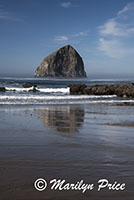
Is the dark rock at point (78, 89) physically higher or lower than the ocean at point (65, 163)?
higher

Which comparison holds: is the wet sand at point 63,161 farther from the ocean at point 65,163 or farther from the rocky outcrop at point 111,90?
the rocky outcrop at point 111,90

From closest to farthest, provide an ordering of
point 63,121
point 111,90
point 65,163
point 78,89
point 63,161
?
1. point 65,163
2. point 63,161
3. point 63,121
4. point 111,90
5. point 78,89

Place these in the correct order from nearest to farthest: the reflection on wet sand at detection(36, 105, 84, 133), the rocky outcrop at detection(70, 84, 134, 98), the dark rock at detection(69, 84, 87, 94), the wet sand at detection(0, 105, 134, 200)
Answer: the wet sand at detection(0, 105, 134, 200) < the reflection on wet sand at detection(36, 105, 84, 133) < the rocky outcrop at detection(70, 84, 134, 98) < the dark rock at detection(69, 84, 87, 94)

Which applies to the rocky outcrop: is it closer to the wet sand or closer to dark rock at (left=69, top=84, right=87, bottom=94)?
dark rock at (left=69, top=84, right=87, bottom=94)

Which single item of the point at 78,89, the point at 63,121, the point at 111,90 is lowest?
the point at 63,121

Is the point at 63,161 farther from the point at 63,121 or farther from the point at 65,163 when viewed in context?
the point at 63,121

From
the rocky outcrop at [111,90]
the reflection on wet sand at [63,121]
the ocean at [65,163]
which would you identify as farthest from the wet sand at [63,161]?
the rocky outcrop at [111,90]

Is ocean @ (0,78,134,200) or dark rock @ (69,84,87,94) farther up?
dark rock @ (69,84,87,94)

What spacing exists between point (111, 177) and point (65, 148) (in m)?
1.74

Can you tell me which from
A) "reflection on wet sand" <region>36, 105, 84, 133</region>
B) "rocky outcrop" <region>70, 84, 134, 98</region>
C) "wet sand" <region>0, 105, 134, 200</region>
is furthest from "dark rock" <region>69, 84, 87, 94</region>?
"wet sand" <region>0, 105, 134, 200</region>

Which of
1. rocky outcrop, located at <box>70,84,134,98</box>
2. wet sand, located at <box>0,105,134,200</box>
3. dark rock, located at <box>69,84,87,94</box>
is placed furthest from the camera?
dark rock, located at <box>69,84,87,94</box>

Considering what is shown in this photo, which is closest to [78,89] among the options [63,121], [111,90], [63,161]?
[111,90]

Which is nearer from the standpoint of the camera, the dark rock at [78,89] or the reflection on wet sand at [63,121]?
the reflection on wet sand at [63,121]

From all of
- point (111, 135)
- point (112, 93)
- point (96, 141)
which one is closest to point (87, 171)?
point (96, 141)
